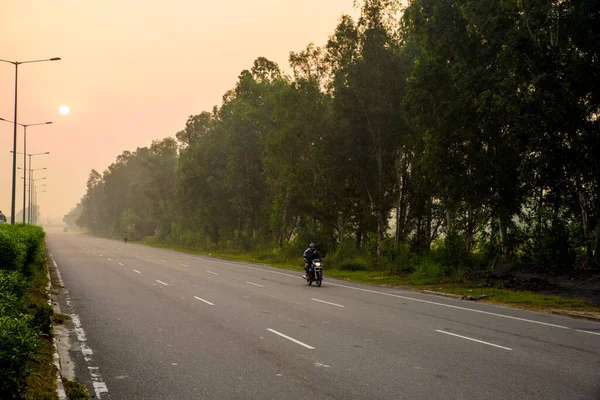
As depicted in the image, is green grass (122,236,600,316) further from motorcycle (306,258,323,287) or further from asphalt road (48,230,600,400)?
motorcycle (306,258,323,287)

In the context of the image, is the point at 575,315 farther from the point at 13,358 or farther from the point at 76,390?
the point at 13,358

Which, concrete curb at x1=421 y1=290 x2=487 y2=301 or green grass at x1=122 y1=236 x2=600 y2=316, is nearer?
green grass at x1=122 y1=236 x2=600 y2=316

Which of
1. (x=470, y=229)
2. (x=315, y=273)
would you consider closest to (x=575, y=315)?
(x=315, y=273)

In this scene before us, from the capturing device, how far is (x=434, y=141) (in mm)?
27672

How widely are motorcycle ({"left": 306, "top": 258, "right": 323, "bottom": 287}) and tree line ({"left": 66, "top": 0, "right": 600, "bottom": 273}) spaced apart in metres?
6.86

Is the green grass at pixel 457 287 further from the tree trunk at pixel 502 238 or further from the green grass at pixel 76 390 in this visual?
the green grass at pixel 76 390

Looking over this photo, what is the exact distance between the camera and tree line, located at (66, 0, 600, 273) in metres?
21.3

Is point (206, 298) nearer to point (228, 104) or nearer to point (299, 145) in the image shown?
point (299, 145)

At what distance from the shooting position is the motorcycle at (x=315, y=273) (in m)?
23.4

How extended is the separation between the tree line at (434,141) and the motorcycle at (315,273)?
22.5 feet

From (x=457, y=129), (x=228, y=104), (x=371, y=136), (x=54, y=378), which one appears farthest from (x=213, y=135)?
(x=54, y=378)

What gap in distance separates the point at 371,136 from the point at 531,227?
13.2 metres

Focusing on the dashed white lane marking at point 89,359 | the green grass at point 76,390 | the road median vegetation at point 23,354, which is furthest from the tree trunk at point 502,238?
the green grass at point 76,390

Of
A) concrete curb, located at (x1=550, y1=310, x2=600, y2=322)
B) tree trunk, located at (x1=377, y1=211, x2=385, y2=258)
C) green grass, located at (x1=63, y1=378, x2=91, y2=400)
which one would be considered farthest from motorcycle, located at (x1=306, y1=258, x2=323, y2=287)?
Result: green grass, located at (x1=63, y1=378, x2=91, y2=400)
